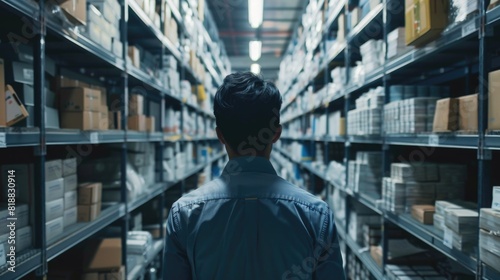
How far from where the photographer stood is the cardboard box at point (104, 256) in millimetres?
2590

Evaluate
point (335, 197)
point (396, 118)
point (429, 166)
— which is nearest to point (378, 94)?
point (396, 118)

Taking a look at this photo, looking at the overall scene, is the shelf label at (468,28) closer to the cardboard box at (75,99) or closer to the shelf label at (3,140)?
the shelf label at (3,140)

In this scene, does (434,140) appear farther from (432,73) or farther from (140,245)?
(140,245)

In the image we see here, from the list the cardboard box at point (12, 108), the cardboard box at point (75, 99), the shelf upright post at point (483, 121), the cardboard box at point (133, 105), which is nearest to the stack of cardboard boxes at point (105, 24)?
the cardboard box at point (75, 99)

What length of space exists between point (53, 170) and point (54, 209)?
208 mm

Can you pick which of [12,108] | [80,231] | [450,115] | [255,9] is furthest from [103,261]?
[255,9]

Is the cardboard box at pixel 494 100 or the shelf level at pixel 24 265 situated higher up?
the cardboard box at pixel 494 100

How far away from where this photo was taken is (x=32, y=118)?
5.76 ft

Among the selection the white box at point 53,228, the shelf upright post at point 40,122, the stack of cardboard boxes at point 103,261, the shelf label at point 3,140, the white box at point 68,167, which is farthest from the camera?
the stack of cardboard boxes at point 103,261

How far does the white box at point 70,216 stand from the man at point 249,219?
1187 millimetres

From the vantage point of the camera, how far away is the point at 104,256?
2.62 m

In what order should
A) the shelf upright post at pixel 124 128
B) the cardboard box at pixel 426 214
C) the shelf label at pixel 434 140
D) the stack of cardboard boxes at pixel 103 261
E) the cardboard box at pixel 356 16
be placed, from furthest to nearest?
the cardboard box at pixel 356 16
the shelf upright post at pixel 124 128
the stack of cardboard boxes at pixel 103 261
the cardboard box at pixel 426 214
the shelf label at pixel 434 140

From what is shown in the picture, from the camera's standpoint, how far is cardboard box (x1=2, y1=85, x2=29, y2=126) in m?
1.52

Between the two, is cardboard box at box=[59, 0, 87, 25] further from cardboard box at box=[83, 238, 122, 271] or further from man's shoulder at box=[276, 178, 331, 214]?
cardboard box at box=[83, 238, 122, 271]
